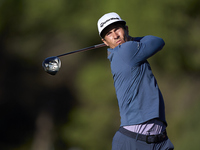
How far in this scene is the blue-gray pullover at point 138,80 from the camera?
2340 mm

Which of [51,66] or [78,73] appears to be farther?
[78,73]

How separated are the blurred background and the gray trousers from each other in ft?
13.3

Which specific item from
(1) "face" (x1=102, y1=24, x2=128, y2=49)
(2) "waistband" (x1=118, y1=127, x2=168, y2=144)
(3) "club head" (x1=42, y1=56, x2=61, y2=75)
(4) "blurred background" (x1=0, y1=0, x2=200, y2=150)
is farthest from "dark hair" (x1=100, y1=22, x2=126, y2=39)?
(4) "blurred background" (x1=0, y1=0, x2=200, y2=150)

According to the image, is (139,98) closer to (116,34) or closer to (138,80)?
(138,80)

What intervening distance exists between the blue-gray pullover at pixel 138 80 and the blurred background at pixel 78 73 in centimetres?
397

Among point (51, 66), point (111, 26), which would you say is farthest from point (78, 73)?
point (111, 26)

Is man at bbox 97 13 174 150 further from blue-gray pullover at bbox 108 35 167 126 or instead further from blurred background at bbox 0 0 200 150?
blurred background at bbox 0 0 200 150

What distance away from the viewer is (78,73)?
702cm

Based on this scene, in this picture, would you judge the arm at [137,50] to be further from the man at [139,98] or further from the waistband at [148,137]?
the waistband at [148,137]

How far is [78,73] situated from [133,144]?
4702mm

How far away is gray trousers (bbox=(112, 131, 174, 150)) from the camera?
92.8 inches

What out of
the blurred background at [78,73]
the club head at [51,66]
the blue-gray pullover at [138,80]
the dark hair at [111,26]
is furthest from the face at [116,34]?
the blurred background at [78,73]

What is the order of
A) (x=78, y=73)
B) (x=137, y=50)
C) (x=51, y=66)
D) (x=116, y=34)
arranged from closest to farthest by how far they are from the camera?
(x=137, y=50) → (x=116, y=34) → (x=51, y=66) → (x=78, y=73)

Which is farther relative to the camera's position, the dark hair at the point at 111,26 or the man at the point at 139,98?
the dark hair at the point at 111,26
